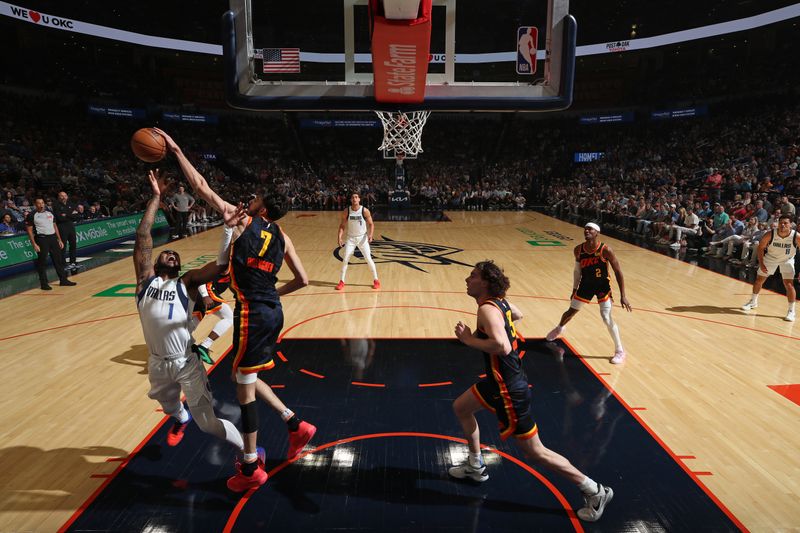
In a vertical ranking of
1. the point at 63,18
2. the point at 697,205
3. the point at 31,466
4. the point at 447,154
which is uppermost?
the point at 63,18

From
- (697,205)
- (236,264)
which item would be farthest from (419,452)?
(697,205)

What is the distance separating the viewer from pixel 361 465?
3.98 m

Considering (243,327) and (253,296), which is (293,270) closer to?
(253,296)

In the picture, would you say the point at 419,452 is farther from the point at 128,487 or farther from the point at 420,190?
the point at 420,190

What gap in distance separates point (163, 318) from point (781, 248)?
334 inches

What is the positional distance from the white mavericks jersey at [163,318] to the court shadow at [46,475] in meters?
1.16

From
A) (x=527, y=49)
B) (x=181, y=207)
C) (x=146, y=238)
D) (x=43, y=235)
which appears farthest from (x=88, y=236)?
(x=146, y=238)

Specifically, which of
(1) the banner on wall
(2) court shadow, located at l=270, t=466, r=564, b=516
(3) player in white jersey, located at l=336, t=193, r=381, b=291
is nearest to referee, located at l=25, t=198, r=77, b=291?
(1) the banner on wall

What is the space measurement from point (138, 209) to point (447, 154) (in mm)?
21663

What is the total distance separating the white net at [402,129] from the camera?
14.3 m

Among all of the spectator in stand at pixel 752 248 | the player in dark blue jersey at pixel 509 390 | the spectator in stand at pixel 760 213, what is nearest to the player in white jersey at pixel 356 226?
the player in dark blue jersey at pixel 509 390

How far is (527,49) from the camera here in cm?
809

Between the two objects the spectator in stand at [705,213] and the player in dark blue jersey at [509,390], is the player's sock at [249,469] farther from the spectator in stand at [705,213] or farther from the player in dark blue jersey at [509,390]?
the spectator in stand at [705,213]

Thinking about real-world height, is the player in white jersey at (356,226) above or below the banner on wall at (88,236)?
above
